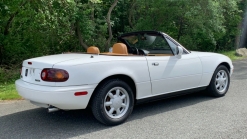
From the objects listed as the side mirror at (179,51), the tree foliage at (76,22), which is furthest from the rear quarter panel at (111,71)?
the tree foliage at (76,22)

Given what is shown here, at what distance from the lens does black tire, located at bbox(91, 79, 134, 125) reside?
4.12m

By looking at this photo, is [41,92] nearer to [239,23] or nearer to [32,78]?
[32,78]

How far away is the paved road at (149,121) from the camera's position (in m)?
3.96

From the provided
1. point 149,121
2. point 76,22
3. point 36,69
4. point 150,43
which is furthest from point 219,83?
point 76,22

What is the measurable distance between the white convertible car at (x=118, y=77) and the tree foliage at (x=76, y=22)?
446cm

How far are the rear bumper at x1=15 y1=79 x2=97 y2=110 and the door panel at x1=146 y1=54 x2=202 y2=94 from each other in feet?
4.03

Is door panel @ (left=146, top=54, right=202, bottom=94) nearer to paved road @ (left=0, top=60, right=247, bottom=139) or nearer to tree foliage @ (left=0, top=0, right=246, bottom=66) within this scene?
paved road @ (left=0, top=60, right=247, bottom=139)

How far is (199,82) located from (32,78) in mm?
3206

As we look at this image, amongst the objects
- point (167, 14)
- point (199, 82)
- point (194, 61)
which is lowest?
point (199, 82)

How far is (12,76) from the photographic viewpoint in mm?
8602

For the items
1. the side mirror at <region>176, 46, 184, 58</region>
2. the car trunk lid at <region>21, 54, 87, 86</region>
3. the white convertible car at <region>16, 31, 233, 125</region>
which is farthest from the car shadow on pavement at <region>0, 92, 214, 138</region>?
the side mirror at <region>176, 46, 184, 58</region>

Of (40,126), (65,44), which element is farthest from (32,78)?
(65,44)

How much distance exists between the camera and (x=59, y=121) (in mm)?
4582

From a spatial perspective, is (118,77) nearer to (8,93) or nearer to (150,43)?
(150,43)
